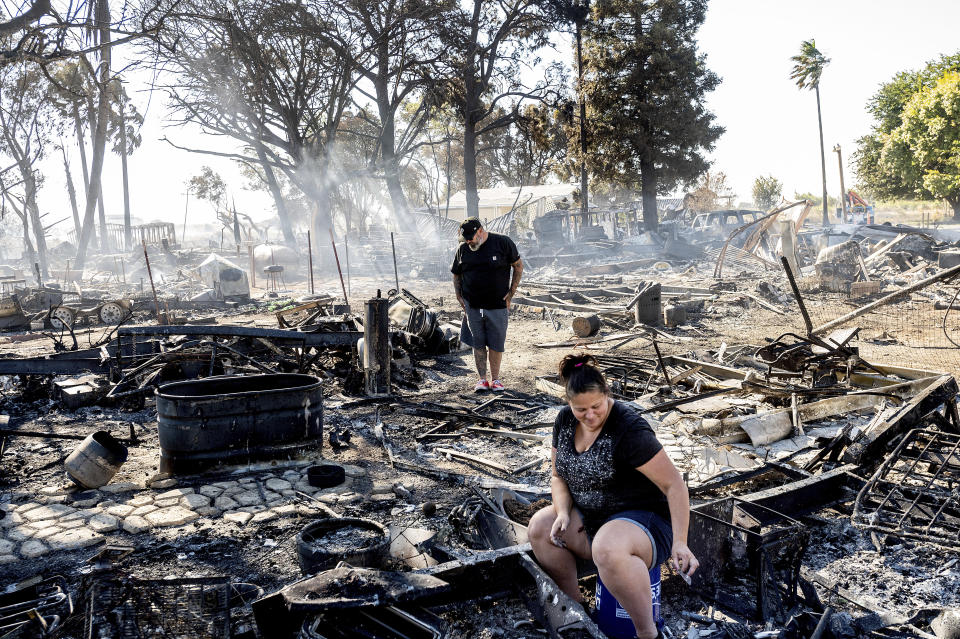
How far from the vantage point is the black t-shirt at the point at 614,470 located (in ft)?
9.55

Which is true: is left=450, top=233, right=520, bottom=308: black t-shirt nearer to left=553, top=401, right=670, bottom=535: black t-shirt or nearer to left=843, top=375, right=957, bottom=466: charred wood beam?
left=843, top=375, right=957, bottom=466: charred wood beam

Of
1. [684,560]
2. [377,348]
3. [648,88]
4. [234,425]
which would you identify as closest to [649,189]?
[648,88]

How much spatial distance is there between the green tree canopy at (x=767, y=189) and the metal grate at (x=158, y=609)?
63.5 m

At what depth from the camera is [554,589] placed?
9.91ft

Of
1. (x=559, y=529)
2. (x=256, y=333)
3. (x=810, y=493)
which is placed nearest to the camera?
(x=559, y=529)

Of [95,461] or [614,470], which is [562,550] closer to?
[614,470]

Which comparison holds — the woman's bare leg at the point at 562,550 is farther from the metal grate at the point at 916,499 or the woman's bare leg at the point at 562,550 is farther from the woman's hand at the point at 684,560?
the metal grate at the point at 916,499

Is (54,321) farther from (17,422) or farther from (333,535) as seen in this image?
(333,535)

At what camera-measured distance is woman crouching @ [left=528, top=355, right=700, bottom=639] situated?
278 cm

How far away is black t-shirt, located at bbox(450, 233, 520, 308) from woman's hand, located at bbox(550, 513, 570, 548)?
471cm

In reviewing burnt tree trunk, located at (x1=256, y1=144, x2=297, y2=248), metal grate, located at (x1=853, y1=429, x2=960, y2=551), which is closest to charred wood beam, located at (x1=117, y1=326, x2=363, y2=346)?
metal grate, located at (x1=853, y1=429, x2=960, y2=551)

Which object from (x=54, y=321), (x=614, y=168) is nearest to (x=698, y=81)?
(x=614, y=168)

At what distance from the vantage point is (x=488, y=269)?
25.0 feet

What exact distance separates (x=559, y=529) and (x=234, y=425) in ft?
10.6
